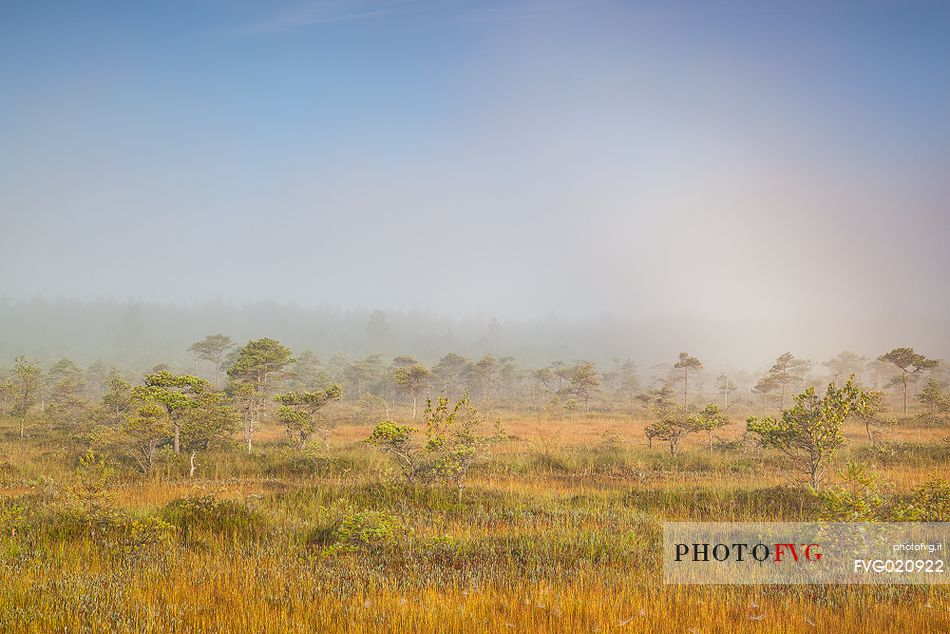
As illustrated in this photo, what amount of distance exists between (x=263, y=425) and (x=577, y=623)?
37.4 m

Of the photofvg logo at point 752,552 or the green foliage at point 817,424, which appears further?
the green foliage at point 817,424

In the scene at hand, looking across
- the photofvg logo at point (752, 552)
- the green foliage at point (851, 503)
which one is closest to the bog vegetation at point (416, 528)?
the green foliage at point (851, 503)

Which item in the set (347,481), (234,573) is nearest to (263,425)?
(347,481)

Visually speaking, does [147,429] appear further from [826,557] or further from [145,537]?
[826,557]

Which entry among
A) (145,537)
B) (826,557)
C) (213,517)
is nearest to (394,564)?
(145,537)

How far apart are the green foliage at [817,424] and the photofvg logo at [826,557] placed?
103 inches

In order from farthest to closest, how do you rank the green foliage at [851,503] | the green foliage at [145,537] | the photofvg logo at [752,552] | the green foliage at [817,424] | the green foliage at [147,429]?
the green foliage at [147,429] < the green foliage at [817,424] < the photofvg logo at [752,552] < the green foliage at [145,537] < the green foliage at [851,503]

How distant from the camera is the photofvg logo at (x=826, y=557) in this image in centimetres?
576

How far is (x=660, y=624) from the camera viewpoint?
429 cm

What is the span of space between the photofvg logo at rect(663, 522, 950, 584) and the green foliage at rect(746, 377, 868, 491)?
8.54 ft

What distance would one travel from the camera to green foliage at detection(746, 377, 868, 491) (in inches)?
379

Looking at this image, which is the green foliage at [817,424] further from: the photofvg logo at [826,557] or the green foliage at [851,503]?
the green foliage at [851,503]

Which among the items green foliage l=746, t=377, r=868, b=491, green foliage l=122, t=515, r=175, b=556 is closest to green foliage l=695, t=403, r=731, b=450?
green foliage l=746, t=377, r=868, b=491

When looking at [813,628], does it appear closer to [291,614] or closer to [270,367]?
[291,614]
